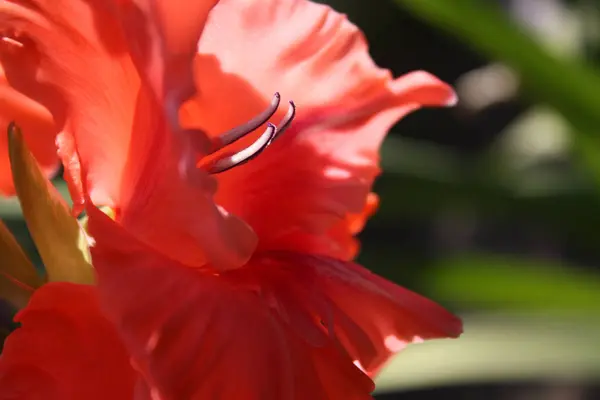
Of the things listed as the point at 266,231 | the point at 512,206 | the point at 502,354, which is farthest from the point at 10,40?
the point at 512,206

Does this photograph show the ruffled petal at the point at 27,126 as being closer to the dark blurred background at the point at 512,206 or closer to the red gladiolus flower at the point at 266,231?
the red gladiolus flower at the point at 266,231

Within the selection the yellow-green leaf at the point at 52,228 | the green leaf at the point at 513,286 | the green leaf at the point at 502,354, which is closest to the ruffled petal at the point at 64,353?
the yellow-green leaf at the point at 52,228

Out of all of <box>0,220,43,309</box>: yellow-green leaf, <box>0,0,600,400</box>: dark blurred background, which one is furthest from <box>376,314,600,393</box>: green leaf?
<box>0,220,43,309</box>: yellow-green leaf

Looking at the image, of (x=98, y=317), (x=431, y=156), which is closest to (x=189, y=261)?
(x=98, y=317)

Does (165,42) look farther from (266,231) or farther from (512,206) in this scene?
(512,206)

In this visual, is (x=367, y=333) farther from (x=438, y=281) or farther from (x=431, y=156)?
(x=431, y=156)

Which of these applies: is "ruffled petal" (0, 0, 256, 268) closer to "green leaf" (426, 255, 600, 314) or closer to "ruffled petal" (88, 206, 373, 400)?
"ruffled petal" (88, 206, 373, 400)
